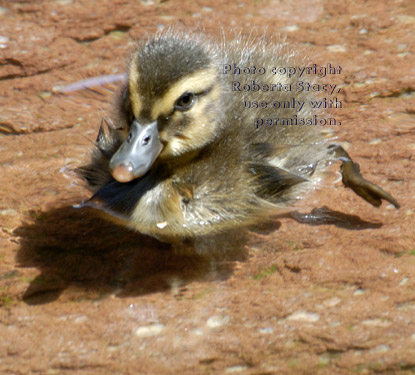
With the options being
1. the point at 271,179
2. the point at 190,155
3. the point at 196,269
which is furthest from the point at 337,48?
the point at 196,269

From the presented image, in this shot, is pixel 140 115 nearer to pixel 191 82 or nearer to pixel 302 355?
pixel 191 82

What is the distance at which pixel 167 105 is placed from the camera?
96.6 inches

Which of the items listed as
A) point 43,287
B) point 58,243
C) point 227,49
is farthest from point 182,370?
point 227,49

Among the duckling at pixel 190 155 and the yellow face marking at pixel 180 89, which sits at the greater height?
the yellow face marking at pixel 180 89

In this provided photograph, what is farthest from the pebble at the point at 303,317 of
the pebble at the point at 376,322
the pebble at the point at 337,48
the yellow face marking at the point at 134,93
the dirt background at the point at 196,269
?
the pebble at the point at 337,48

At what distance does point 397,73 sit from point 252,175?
1.14 metres

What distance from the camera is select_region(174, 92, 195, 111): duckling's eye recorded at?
2.50m

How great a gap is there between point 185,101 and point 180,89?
0.26ft

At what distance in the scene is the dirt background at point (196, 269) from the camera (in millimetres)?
1874

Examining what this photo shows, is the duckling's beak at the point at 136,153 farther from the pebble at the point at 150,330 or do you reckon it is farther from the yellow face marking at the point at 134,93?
the pebble at the point at 150,330

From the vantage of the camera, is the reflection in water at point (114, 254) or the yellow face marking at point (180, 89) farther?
the yellow face marking at point (180, 89)

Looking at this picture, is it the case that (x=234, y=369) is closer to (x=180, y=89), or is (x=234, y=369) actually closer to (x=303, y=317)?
(x=303, y=317)

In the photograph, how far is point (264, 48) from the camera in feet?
10.7

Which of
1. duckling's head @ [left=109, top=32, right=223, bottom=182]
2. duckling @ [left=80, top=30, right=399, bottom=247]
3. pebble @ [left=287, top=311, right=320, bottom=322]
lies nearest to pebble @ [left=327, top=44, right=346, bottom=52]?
duckling @ [left=80, top=30, right=399, bottom=247]
